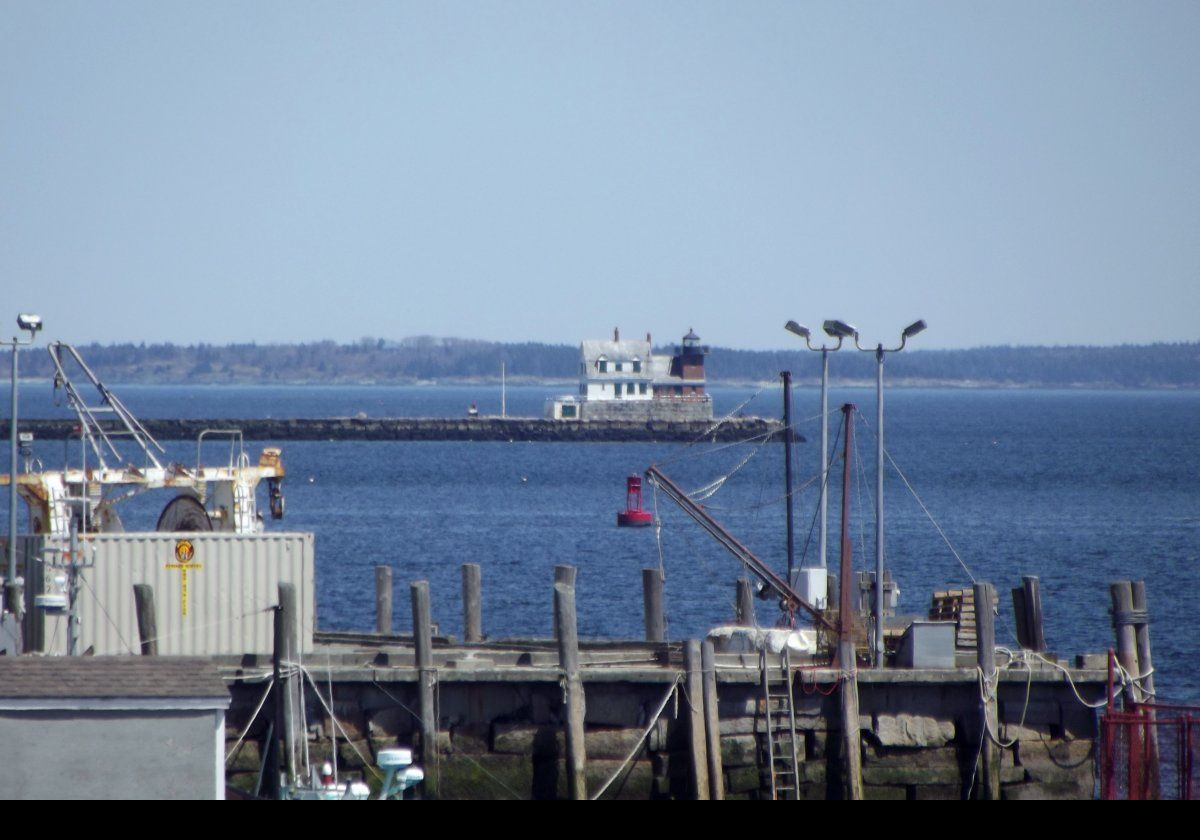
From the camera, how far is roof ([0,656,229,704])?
11074 millimetres

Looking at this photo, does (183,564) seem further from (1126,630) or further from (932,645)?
(1126,630)

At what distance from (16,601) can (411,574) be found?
29100 millimetres

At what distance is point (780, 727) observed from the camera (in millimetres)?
18109

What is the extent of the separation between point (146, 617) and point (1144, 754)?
12.3m

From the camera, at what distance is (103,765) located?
1098 centimetres

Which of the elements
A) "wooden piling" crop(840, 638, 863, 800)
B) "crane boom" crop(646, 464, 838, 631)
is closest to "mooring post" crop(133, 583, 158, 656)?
"crane boom" crop(646, 464, 838, 631)

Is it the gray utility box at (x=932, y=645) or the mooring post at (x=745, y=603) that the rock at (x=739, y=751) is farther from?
the mooring post at (x=745, y=603)

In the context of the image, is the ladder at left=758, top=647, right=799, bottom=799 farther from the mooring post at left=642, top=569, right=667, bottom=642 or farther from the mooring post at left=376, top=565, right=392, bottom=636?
the mooring post at left=376, top=565, right=392, bottom=636

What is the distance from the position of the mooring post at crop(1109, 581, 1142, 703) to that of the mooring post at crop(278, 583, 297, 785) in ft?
35.2

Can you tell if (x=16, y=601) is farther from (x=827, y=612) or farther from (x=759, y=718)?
(x=827, y=612)

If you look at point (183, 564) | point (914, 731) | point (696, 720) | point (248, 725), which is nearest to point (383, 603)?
point (183, 564)

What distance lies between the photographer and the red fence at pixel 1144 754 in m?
14.4

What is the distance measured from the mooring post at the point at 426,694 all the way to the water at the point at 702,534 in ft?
47.6

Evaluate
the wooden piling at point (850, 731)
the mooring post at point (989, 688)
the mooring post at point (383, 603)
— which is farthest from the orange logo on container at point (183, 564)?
the mooring post at point (989, 688)
